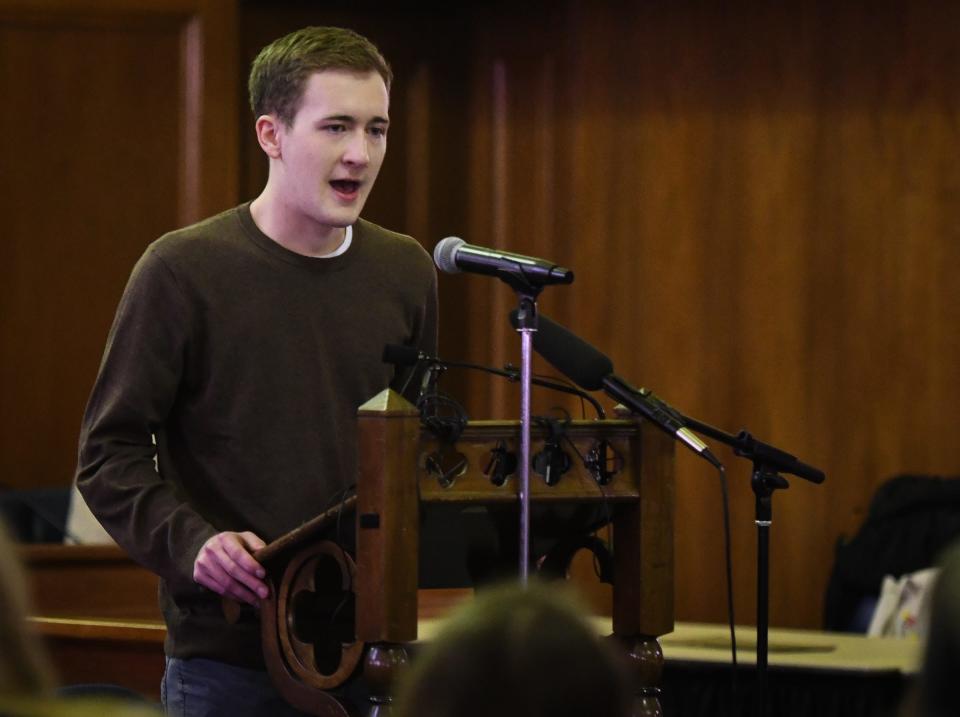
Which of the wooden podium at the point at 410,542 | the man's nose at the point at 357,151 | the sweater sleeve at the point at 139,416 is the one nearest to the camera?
the wooden podium at the point at 410,542

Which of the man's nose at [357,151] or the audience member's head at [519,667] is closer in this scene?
the audience member's head at [519,667]

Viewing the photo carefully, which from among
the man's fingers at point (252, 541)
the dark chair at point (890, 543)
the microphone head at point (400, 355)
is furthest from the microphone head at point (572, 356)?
the dark chair at point (890, 543)

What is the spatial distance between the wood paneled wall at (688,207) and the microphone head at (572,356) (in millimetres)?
3290

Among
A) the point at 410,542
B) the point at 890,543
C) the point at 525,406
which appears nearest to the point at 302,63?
the point at 525,406

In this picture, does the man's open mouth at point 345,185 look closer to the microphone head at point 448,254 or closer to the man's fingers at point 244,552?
the microphone head at point 448,254

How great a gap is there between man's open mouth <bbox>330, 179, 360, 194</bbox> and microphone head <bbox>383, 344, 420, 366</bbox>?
1.46 ft

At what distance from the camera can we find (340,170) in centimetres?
263

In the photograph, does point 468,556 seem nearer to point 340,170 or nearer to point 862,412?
point 340,170

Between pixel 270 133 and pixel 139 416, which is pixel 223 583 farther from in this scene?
pixel 270 133

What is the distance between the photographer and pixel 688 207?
579cm

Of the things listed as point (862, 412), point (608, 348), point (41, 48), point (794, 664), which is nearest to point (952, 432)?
point (862, 412)

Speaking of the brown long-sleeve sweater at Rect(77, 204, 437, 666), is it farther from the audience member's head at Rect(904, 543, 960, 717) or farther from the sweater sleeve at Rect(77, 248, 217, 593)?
the audience member's head at Rect(904, 543, 960, 717)

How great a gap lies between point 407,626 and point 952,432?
3.84 metres

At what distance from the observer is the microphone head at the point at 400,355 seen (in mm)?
2268
